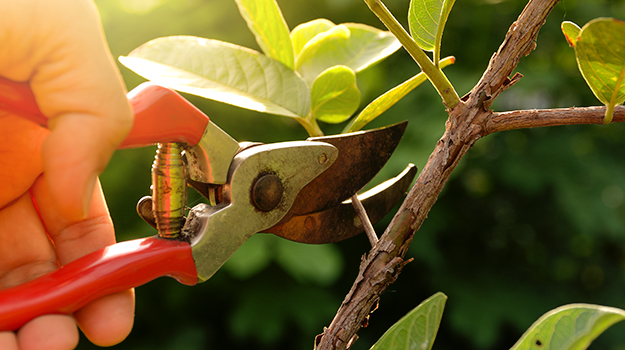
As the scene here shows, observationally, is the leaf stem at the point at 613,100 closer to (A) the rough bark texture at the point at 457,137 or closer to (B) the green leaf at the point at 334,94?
(A) the rough bark texture at the point at 457,137

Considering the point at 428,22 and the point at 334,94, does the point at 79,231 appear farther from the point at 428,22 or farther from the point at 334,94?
the point at 428,22

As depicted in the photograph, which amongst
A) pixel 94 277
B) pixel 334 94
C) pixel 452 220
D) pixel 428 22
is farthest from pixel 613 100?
pixel 452 220

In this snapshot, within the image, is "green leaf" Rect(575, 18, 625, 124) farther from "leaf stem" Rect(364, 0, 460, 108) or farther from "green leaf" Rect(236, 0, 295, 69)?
"green leaf" Rect(236, 0, 295, 69)

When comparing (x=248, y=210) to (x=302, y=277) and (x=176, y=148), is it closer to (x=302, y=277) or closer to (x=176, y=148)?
(x=176, y=148)

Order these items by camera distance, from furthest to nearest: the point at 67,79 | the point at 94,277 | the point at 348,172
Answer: the point at 348,172, the point at 94,277, the point at 67,79

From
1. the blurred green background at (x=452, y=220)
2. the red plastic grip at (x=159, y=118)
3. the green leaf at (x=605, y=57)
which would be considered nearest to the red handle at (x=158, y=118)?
the red plastic grip at (x=159, y=118)

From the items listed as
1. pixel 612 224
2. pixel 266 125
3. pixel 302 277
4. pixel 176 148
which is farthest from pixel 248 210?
pixel 612 224
